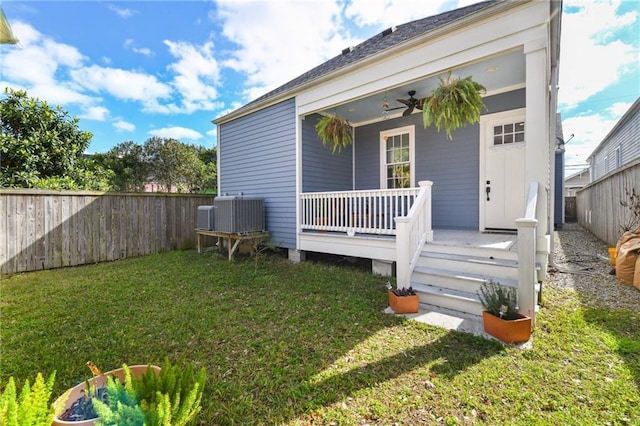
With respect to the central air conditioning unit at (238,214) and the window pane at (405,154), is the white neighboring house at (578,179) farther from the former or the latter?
the central air conditioning unit at (238,214)

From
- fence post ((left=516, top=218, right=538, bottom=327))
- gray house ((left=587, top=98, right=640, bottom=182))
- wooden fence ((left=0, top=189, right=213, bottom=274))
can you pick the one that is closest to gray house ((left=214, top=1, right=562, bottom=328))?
fence post ((left=516, top=218, right=538, bottom=327))

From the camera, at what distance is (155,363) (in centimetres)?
253

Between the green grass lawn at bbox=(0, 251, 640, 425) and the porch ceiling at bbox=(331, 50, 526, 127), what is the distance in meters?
3.46

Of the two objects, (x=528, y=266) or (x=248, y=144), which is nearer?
(x=528, y=266)

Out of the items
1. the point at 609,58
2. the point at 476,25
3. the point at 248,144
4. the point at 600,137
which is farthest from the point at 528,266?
the point at 600,137

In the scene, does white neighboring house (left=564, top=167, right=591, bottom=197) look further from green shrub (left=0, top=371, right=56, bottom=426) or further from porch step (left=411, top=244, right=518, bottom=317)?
green shrub (left=0, top=371, right=56, bottom=426)

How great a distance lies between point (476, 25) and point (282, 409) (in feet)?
16.1

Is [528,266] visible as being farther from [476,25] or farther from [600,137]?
[600,137]

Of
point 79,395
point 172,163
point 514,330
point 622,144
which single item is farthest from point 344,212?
point 622,144

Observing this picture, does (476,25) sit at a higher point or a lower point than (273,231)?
higher

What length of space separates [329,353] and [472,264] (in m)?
2.32

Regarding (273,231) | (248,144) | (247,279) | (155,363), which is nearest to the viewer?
(155,363)

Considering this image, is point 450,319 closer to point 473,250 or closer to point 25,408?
point 473,250

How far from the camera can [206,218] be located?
7.06 metres
